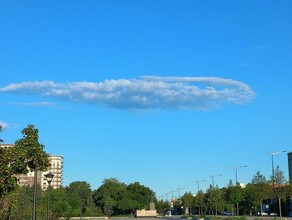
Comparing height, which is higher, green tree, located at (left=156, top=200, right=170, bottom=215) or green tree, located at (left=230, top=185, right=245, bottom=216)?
green tree, located at (left=230, top=185, right=245, bottom=216)

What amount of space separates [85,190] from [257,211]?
200ft

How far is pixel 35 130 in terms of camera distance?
90.2 feet

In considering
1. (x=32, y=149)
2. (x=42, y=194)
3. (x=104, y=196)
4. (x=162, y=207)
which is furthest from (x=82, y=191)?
(x=32, y=149)

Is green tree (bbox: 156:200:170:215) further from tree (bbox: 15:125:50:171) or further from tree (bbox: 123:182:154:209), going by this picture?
tree (bbox: 15:125:50:171)

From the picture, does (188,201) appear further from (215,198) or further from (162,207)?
(162,207)

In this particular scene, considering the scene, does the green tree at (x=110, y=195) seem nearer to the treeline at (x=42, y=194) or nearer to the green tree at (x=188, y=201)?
the treeline at (x=42, y=194)

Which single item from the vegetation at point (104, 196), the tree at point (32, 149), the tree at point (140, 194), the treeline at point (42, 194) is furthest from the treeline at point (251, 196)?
the tree at point (32, 149)

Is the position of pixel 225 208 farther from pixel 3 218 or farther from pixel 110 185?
pixel 3 218

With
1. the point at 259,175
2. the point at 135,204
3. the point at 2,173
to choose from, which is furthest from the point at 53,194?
the point at 135,204

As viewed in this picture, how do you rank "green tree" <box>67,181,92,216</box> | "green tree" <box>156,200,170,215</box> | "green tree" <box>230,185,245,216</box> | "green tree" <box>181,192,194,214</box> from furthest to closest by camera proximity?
"green tree" <box>156,200,170,215</box>, "green tree" <box>181,192,194,214</box>, "green tree" <box>67,181,92,216</box>, "green tree" <box>230,185,245,216</box>

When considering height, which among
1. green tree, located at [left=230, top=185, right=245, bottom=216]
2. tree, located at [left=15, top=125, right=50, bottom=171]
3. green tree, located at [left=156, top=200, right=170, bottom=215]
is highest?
tree, located at [left=15, top=125, right=50, bottom=171]

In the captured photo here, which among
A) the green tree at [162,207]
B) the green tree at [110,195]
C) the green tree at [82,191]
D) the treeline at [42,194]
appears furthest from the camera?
the green tree at [162,207]

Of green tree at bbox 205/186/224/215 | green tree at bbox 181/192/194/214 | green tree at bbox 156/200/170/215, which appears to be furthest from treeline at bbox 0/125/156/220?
green tree at bbox 156/200/170/215

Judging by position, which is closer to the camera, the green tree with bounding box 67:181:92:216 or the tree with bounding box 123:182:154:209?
the green tree with bounding box 67:181:92:216
